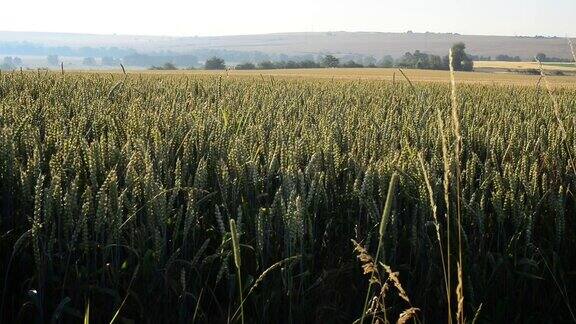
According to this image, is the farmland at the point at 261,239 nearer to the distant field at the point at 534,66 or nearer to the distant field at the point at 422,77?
the distant field at the point at 534,66

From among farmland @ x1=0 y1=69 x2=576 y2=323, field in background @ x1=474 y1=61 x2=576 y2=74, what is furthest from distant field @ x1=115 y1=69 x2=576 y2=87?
farmland @ x1=0 y1=69 x2=576 y2=323

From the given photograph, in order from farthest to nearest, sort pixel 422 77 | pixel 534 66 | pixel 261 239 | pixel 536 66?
pixel 422 77
pixel 534 66
pixel 536 66
pixel 261 239

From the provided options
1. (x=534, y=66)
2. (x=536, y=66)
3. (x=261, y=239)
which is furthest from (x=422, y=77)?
(x=261, y=239)

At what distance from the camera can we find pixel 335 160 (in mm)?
2576

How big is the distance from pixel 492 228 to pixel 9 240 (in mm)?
1773

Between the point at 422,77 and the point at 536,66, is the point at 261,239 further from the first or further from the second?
the point at 422,77

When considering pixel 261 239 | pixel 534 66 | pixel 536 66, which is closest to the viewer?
pixel 261 239

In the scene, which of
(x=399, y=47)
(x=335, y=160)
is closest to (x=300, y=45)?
(x=399, y=47)

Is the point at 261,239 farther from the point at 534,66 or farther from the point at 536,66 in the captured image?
the point at 534,66

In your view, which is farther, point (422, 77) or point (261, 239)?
point (422, 77)

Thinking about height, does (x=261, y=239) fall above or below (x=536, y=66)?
below

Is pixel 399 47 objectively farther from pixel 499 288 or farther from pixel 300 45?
pixel 499 288

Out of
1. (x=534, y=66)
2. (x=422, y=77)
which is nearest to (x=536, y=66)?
(x=534, y=66)

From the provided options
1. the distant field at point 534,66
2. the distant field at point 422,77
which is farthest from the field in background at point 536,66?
the distant field at point 422,77
